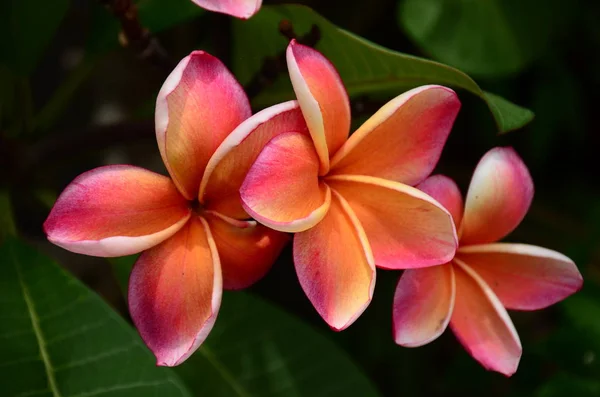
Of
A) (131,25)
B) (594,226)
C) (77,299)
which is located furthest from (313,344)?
(594,226)

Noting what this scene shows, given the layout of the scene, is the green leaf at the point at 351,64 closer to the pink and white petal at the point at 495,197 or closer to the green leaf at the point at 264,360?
the pink and white petal at the point at 495,197

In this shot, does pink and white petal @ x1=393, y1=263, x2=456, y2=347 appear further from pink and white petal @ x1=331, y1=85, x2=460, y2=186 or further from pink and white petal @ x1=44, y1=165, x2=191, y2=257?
pink and white petal @ x1=44, y1=165, x2=191, y2=257

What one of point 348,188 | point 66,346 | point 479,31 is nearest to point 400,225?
point 348,188

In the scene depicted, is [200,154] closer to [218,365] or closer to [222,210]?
[222,210]

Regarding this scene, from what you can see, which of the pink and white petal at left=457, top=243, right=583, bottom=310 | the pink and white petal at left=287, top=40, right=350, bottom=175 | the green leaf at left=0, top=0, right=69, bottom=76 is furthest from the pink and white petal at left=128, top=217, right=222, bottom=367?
the green leaf at left=0, top=0, right=69, bottom=76

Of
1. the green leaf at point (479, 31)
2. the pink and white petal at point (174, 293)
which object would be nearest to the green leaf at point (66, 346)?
the pink and white petal at point (174, 293)
